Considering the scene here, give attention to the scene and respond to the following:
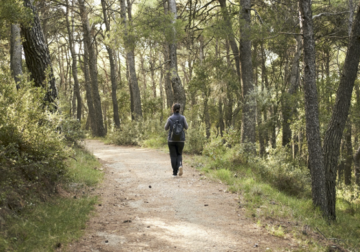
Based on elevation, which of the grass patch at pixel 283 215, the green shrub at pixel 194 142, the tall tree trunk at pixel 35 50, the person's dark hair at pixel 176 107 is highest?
the tall tree trunk at pixel 35 50

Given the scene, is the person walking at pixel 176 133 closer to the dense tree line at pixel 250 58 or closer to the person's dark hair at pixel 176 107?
the person's dark hair at pixel 176 107

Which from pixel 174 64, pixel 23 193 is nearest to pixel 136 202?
pixel 23 193

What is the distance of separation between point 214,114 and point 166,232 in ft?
77.2

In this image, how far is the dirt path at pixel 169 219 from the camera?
4176 millimetres

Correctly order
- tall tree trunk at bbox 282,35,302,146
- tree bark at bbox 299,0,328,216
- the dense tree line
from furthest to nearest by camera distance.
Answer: tall tree trunk at bbox 282,35,302,146 → the dense tree line → tree bark at bbox 299,0,328,216

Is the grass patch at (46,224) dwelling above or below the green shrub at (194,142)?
below

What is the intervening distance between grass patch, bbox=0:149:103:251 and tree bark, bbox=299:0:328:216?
509cm

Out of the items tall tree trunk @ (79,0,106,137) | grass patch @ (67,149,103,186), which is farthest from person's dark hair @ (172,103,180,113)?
tall tree trunk @ (79,0,106,137)

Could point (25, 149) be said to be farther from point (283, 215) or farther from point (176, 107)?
point (283, 215)

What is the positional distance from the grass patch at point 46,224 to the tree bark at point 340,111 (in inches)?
226

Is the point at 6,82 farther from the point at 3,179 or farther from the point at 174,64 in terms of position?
the point at 174,64

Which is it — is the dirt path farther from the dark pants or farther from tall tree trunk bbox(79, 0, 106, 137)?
tall tree trunk bbox(79, 0, 106, 137)

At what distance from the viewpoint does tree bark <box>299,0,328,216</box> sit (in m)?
6.70

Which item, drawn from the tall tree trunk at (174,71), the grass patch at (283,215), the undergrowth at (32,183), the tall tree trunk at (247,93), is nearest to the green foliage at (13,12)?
the undergrowth at (32,183)
